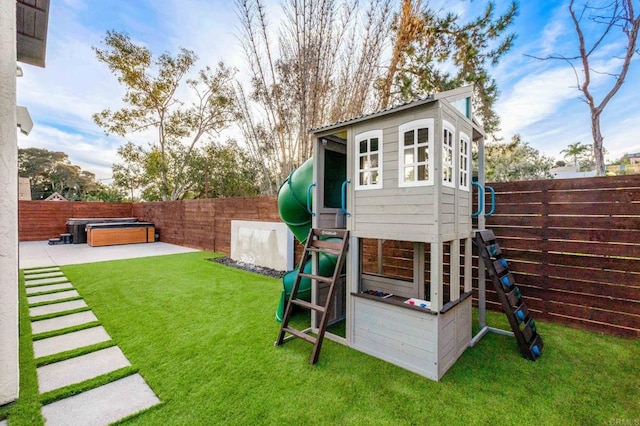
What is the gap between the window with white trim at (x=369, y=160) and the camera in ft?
8.41

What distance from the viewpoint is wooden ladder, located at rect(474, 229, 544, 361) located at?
2.47 m

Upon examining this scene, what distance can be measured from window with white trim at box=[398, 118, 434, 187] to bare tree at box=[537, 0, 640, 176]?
710 cm

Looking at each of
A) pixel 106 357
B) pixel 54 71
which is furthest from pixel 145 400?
pixel 54 71

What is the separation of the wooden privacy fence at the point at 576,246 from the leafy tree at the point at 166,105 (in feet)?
42.7

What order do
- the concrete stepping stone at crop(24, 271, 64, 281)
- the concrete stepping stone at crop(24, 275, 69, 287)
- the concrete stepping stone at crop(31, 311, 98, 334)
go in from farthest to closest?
the concrete stepping stone at crop(24, 271, 64, 281)
the concrete stepping stone at crop(24, 275, 69, 287)
the concrete stepping stone at crop(31, 311, 98, 334)

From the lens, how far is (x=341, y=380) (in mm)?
2152

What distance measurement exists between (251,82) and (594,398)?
7.30 m

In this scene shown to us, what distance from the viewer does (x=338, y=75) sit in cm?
589

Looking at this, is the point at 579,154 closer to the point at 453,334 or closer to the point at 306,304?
the point at 453,334

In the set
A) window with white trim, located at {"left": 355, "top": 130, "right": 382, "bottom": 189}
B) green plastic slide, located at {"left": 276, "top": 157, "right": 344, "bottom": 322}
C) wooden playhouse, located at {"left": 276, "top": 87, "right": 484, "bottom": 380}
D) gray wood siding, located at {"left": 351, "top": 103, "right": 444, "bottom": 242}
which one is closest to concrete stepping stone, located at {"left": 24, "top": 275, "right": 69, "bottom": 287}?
green plastic slide, located at {"left": 276, "top": 157, "right": 344, "bottom": 322}

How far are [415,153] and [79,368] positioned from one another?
3.39 metres

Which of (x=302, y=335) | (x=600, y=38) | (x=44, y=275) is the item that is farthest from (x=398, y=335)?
(x=600, y=38)

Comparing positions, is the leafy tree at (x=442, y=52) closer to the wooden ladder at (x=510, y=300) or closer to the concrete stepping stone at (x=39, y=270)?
the wooden ladder at (x=510, y=300)

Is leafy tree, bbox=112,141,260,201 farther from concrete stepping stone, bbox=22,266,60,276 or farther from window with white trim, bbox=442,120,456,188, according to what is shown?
window with white trim, bbox=442,120,456,188
